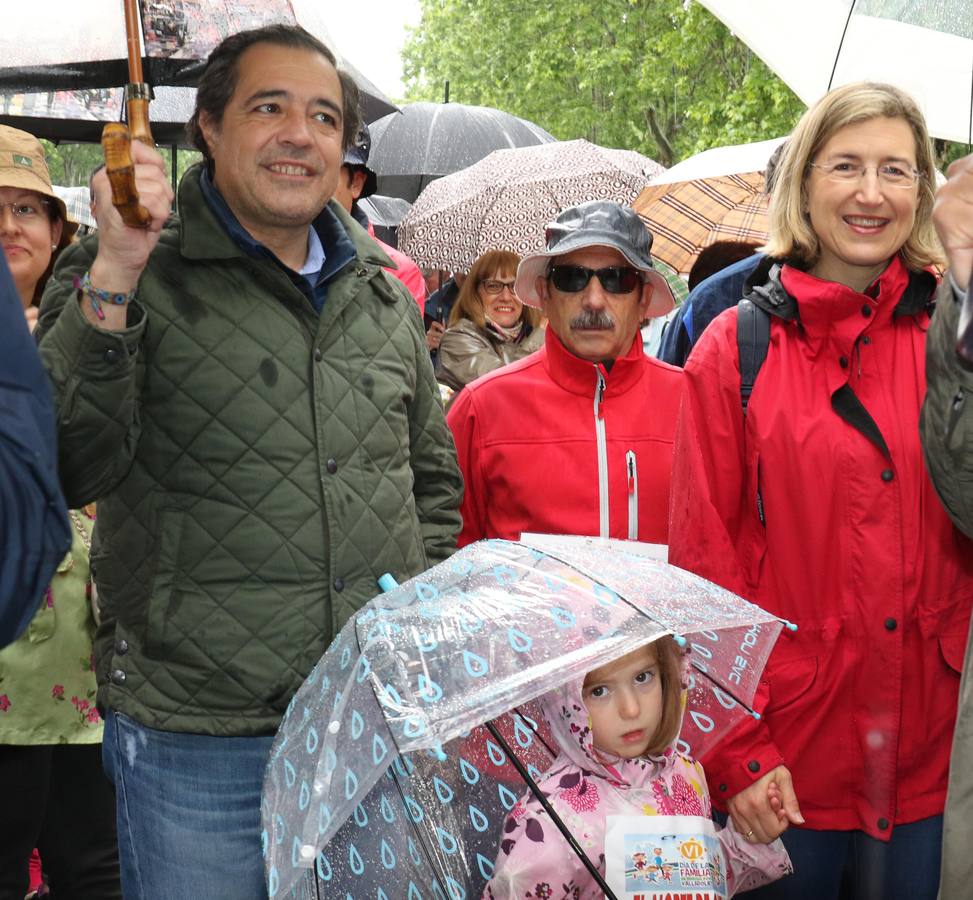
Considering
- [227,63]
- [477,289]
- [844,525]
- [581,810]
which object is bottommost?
[477,289]

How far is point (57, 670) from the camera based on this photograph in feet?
13.4

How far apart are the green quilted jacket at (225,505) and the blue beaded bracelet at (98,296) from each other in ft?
0.92

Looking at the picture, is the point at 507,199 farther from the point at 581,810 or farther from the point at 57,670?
the point at 581,810

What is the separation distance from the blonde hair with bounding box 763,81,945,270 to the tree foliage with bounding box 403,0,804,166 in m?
15.5

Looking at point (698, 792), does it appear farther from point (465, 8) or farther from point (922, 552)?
point (465, 8)

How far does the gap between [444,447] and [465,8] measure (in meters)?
27.5

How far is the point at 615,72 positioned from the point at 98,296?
2334cm

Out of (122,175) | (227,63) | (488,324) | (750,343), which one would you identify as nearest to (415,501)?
(750,343)

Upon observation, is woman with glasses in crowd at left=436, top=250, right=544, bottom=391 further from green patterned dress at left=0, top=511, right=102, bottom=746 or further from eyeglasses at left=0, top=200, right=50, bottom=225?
green patterned dress at left=0, top=511, right=102, bottom=746

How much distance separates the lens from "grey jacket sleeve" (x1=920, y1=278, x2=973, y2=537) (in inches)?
98.7

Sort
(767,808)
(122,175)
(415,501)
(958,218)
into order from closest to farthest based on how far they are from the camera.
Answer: (958,218) → (122,175) → (767,808) → (415,501)

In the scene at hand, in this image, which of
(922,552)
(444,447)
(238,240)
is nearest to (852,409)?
(922,552)

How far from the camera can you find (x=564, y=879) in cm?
279

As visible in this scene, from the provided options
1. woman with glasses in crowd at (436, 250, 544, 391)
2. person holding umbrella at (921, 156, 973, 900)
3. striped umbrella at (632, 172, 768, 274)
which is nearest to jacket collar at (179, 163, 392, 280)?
person holding umbrella at (921, 156, 973, 900)
